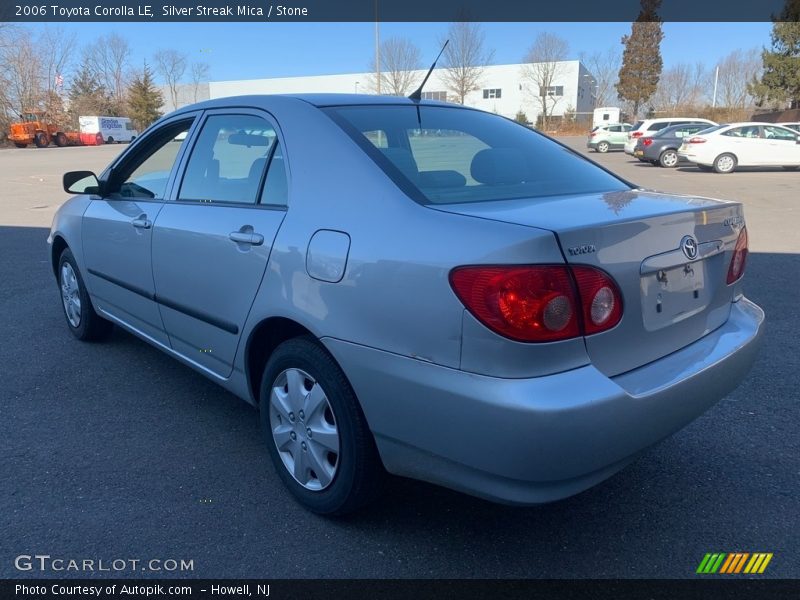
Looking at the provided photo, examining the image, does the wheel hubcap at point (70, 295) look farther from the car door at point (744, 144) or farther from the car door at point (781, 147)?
the car door at point (781, 147)

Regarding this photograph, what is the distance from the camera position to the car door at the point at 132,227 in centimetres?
352

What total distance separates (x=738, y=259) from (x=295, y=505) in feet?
7.01

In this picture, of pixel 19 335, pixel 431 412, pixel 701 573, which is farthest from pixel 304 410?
pixel 19 335

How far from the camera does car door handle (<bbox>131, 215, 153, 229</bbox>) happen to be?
11.3ft

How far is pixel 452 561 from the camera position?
236cm

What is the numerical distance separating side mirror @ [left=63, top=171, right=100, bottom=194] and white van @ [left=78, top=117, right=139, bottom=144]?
53.6 m

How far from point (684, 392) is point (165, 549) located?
198 cm

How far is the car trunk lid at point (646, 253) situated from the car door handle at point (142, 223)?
6.34ft

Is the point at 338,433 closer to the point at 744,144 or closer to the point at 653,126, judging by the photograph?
the point at 744,144

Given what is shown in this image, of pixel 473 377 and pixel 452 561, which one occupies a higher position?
pixel 473 377

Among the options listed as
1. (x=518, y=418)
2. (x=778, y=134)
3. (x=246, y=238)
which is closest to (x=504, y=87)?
(x=778, y=134)

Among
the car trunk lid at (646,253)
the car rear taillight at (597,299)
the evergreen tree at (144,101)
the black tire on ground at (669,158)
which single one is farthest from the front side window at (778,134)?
the evergreen tree at (144,101)

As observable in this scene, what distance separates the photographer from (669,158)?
23016 mm

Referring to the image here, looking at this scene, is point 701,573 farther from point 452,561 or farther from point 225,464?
point 225,464
